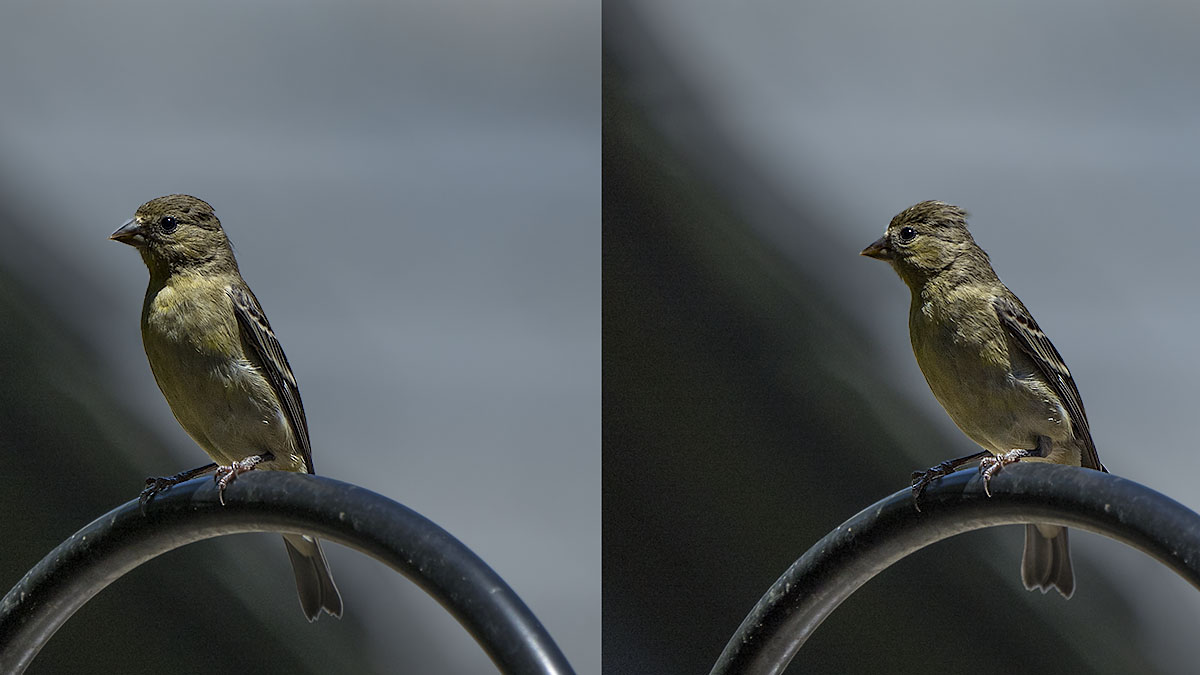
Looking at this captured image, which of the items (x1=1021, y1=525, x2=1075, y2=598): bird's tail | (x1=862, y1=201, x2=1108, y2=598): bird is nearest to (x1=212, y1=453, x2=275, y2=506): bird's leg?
(x1=862, y1=201, x2=1108, y2=598): bird

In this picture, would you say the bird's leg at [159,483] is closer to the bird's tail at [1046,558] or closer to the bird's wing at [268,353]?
the bird's wing at [268,353]

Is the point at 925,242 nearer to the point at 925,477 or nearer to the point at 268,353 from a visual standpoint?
the point at 925,477

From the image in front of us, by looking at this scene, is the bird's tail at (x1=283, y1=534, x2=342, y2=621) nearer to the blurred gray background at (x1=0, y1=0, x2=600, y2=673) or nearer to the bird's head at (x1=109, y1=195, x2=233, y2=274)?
the bird's head at (x1=109, y1=195, x2=233, y2=274)

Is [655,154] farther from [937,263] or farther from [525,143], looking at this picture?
[937,263]

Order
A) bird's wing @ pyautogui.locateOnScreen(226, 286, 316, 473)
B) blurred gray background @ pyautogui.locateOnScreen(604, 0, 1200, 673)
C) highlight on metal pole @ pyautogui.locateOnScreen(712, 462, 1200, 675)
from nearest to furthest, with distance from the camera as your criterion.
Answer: highlight on metal pole @ pyautogui.locateOnScreen(712, 462, 1200, 675) < bird's wing @ pyautogui.locateOnScreen(226, 286, 316, 473) < blurred gray background @ pyautogui.locateOnScreen(604, 0, 1200, 673)

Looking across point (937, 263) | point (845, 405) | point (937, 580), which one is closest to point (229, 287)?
point (937, 263)

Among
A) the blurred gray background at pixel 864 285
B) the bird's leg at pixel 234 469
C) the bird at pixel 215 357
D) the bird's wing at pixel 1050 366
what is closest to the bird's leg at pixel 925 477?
the bird's wing at pixel 1050 366
